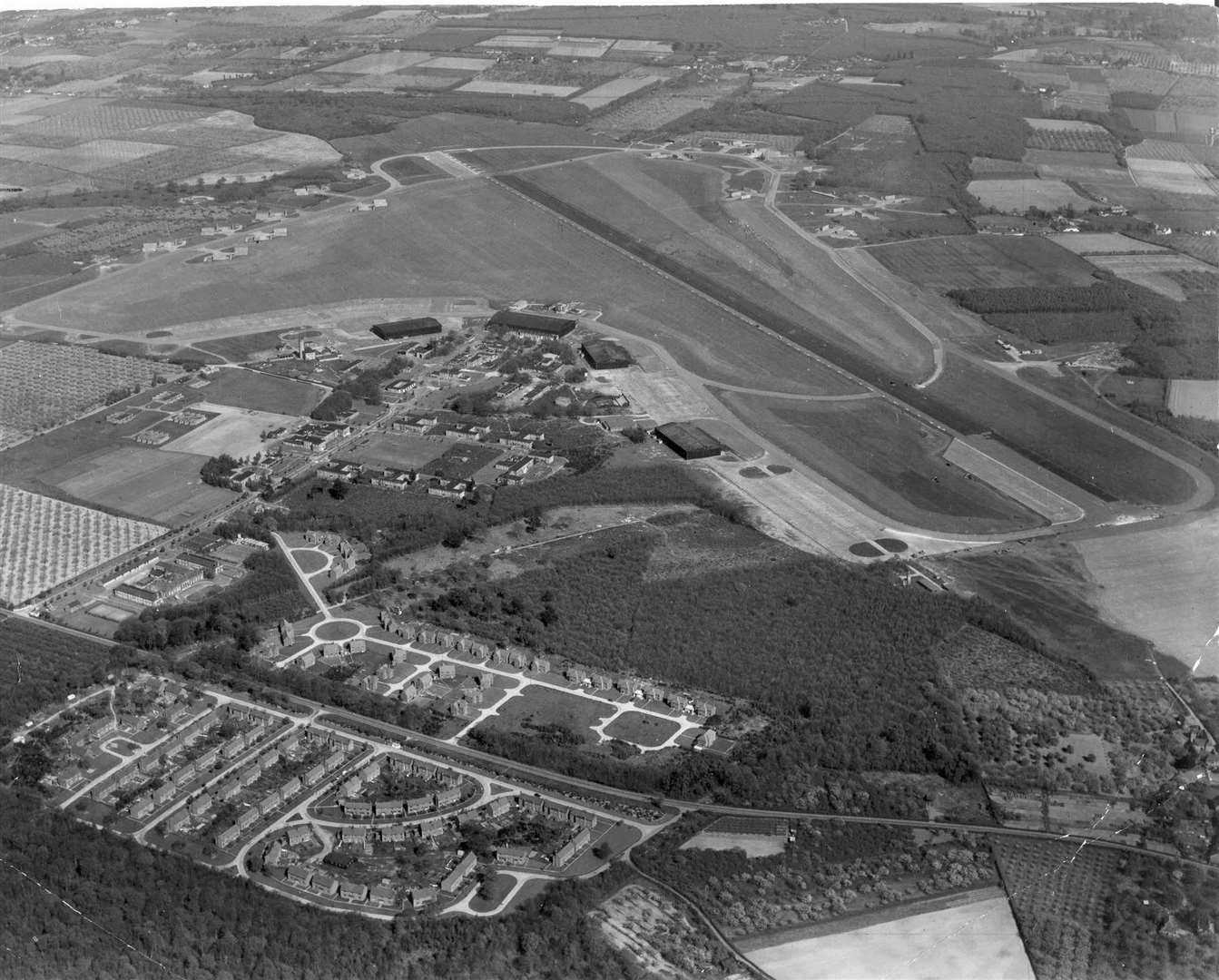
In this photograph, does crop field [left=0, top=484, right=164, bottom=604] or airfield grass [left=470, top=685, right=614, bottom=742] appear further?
crop field [left=0, top=484, right=164, bottom=604]

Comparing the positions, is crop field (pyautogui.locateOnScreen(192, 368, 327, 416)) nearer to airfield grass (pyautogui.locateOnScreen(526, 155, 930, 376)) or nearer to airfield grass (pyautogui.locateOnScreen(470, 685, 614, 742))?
airfield grass (pyautogui.locateOnScreen(526, 155, 930, 376))

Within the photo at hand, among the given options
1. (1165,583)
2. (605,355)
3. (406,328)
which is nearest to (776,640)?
(1165,583)

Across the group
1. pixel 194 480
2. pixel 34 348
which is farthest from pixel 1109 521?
pixel 34 348

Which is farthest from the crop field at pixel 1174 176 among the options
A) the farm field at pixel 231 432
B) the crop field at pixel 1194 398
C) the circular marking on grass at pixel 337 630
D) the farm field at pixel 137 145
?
the circular marking on grass at pixel 337 630

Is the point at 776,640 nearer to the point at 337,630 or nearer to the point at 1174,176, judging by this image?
the point at 337,630

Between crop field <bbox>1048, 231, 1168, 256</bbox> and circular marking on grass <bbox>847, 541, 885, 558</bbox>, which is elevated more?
crop field <bbox>1048, 231, 1168, 256</bbox>

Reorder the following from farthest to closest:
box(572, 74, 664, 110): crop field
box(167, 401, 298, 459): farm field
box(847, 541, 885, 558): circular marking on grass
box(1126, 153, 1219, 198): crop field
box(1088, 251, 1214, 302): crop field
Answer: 1. box(572, 74, 664, 110): crop field
2. box(1126, 153, 1219, 198): crop field
3. box(1088, 251, 1214, 302): crop field
4. box(167, 401, 298, 459): farm field
5. box(847, 541, 885, 558): circular marking on grass

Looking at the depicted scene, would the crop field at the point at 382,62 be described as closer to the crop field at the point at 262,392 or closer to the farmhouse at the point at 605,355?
the farmhouse at the point at 605,355

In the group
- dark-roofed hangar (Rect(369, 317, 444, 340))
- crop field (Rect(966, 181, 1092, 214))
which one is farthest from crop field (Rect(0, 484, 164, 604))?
crop field (Rect(966, 181, 1092, 214))
